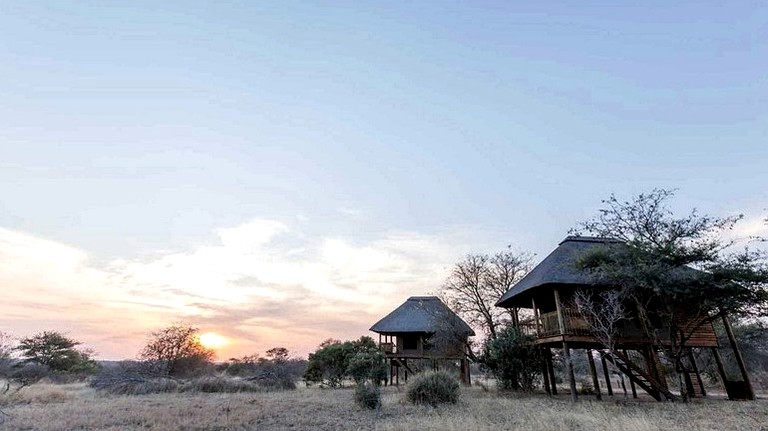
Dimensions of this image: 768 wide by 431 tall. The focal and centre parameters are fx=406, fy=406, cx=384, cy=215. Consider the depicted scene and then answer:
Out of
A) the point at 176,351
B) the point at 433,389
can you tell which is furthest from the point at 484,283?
the point at 176,351

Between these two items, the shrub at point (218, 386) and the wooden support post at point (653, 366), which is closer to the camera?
the wooden support post at point (653, 366)

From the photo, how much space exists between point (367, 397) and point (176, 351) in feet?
76.6

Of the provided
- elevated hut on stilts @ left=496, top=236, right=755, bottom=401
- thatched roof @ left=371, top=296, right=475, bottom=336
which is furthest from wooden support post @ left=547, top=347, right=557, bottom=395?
thatched roof @ left=371, top=296, right=475, bottom=336

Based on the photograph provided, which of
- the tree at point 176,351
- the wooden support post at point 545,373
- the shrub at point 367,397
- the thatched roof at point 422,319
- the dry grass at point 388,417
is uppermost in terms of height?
the thatched roof at point 422,319

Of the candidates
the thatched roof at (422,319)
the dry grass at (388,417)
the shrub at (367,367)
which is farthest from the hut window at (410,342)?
the dry grass at (388,417)

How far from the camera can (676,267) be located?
1456 centimetres

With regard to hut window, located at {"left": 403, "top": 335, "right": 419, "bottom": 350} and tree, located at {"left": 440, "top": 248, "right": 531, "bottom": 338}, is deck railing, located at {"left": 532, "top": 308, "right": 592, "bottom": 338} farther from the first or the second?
hut window, located at {"left": 403, "top": 335, "right": 419, "bottom": 350}

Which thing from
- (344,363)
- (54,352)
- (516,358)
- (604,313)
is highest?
(604,313)

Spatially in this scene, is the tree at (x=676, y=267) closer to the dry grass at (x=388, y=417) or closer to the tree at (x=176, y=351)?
the dry grass at (x=388, y=417)

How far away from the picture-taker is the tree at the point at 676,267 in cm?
1381

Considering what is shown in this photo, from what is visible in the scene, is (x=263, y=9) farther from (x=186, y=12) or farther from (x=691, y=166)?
(x=691, y=166)

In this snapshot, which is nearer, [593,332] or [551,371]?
[593,332]

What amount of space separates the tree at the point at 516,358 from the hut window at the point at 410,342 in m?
9.32

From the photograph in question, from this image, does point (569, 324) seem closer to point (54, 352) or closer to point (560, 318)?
point (560, 318)
